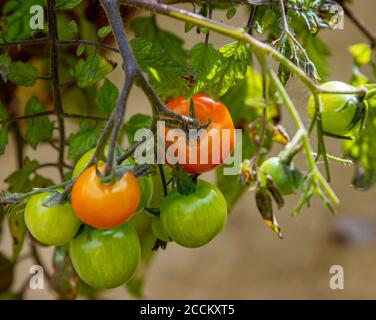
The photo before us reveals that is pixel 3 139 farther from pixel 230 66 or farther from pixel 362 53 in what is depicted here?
Answer: pixel 362 53

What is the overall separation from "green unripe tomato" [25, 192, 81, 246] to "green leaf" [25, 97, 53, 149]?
0.14 metres

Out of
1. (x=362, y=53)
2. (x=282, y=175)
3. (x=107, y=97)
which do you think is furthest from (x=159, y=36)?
(x=282, y=175)

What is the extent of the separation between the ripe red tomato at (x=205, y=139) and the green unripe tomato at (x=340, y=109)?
60 millimetres

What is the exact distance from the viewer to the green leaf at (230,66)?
0.50 metres

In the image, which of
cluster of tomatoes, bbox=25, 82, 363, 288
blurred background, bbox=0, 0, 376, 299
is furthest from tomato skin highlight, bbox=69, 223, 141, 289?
blurred background, bbox=0, 0, 376, 299

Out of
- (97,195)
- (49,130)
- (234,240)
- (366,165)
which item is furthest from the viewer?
(234,240)

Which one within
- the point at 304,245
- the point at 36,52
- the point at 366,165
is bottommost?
the point at 304,245

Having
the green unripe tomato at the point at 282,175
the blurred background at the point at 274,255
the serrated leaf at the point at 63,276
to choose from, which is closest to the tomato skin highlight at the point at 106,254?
the green unripe tomato at the point at 282,175

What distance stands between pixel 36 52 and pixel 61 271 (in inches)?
9.9

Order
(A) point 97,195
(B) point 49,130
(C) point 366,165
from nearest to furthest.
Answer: (A) point 97,195 < (B) point 49,130 < (C) point 366,165

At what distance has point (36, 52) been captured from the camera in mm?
773
